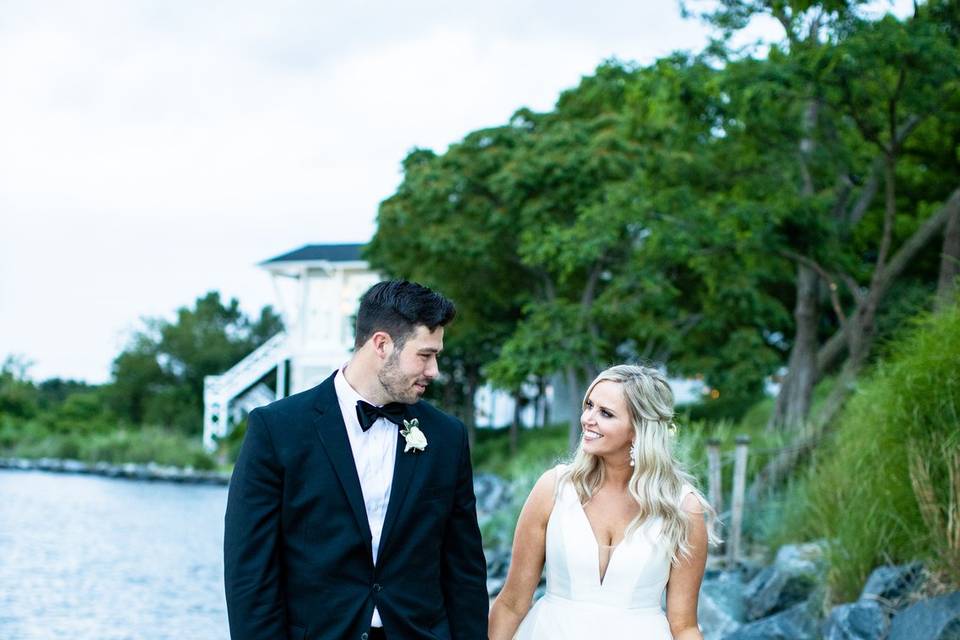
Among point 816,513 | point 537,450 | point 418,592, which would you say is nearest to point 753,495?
point 816,513

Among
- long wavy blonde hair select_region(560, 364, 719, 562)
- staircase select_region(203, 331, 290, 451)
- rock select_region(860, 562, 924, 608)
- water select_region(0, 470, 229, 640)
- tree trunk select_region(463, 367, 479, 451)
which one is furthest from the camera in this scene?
staircase select_region(203, 331, 290, 451)

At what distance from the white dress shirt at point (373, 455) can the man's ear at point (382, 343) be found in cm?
18

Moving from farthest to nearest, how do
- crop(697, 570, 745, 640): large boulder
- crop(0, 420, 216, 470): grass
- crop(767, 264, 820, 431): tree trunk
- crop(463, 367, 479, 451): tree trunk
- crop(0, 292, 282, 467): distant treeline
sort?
crop(0, 292, 282, 467): distant treeline → crop(0, 420, 216, 470): grass → crop(463, 367, 479, 451): tree trunk → crop(767, 264, 820, 431): tree trunk → crop(697, 570, 745, 640): large boulder

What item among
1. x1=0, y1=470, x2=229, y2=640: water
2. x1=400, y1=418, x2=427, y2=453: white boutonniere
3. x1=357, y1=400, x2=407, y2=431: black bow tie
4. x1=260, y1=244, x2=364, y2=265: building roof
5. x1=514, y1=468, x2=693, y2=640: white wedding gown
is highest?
x1=260, y1=244, x2=364, y2=265: building roof

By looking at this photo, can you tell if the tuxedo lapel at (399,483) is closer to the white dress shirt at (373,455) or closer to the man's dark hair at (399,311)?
the white dress shirt at (373,455)

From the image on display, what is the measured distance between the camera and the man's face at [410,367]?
3967 millimetres

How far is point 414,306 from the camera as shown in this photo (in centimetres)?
396

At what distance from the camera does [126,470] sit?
140 ft

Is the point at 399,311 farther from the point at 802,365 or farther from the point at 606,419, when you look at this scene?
the point at 802,365

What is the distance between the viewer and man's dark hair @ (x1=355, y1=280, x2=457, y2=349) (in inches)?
156

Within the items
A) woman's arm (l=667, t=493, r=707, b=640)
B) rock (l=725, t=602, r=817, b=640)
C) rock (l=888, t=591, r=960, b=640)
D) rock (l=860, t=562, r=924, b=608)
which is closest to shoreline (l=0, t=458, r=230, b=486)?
rock (l=725, t=602, r=817, b=640)

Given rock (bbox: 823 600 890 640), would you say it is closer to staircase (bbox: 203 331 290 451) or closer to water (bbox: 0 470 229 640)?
water (bbox: 0 470 229 640)

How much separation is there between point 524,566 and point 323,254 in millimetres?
44315

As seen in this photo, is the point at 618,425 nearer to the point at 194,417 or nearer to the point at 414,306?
the point at 414,306
